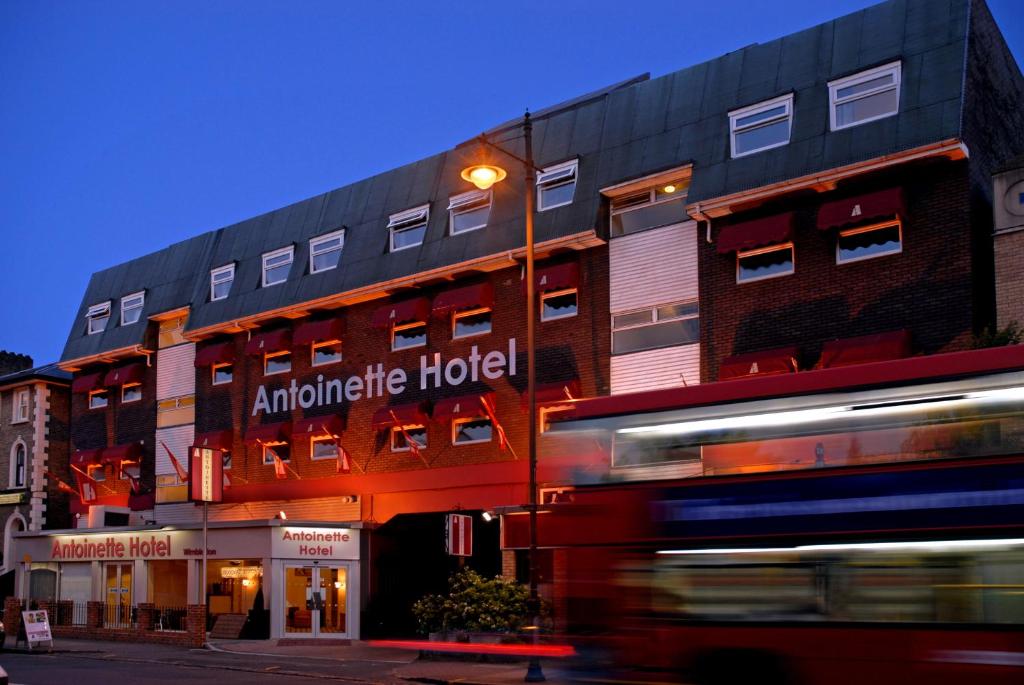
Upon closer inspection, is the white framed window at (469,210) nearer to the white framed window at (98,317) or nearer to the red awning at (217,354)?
the red awning at (217,354)

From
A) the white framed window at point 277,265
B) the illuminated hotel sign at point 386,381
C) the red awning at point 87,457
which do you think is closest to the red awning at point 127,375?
the red awning at point 87,457

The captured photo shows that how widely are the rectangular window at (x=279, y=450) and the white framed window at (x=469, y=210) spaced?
9752 millimetres

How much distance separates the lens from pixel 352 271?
35.6m

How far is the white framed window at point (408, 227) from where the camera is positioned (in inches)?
1358

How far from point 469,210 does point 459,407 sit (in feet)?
19.6

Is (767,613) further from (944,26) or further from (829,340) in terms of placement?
(944,26)

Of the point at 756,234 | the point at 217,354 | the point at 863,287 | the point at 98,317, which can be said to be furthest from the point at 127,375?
the point at 863,287

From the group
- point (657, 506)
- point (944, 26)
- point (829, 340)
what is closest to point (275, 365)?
point (829, 340)

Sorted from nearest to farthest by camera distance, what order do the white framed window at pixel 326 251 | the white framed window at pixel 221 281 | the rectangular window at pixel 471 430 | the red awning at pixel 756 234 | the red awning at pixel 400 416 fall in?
the red awning at pixel 756 234
the rectangular window at pixel 471 430
the red awning at pixel 400 416
the white framed window at pixel 326 251
the white framed window at pixel 221 281

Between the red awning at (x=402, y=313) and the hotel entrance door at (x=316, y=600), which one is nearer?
the red awning at (x=402, y=313)

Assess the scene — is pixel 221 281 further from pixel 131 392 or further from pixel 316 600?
pixel 316 600

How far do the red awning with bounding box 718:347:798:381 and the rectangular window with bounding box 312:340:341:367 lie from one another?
48.2 ft

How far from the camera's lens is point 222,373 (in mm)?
40344

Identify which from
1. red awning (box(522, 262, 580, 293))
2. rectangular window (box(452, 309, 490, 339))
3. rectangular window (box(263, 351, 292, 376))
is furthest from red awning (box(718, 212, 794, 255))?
rectangular window (box(263, 351, 292, 376))
